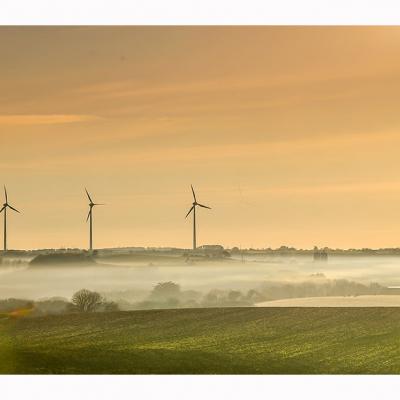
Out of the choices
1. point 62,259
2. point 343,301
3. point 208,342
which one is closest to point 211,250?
point 208,342

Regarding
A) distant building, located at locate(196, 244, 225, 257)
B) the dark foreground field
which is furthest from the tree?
distant building, located at locate(196, 244, 225, 257)

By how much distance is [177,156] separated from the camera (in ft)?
58.8

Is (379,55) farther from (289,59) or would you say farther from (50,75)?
(50,75)

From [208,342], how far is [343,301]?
2.46 metres

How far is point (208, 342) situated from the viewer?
17.7m

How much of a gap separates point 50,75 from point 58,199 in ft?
6.98

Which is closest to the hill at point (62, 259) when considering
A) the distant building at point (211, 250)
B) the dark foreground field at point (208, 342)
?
the dark foreground field at point (208, 342)

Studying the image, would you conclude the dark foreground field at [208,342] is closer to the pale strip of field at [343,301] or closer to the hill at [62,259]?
the pale strip of field at [343,301]

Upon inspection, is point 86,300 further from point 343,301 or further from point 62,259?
point 343,301

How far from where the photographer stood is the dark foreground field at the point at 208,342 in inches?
657

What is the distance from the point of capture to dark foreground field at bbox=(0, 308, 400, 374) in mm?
16688

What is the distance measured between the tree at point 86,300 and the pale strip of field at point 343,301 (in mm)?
2745
